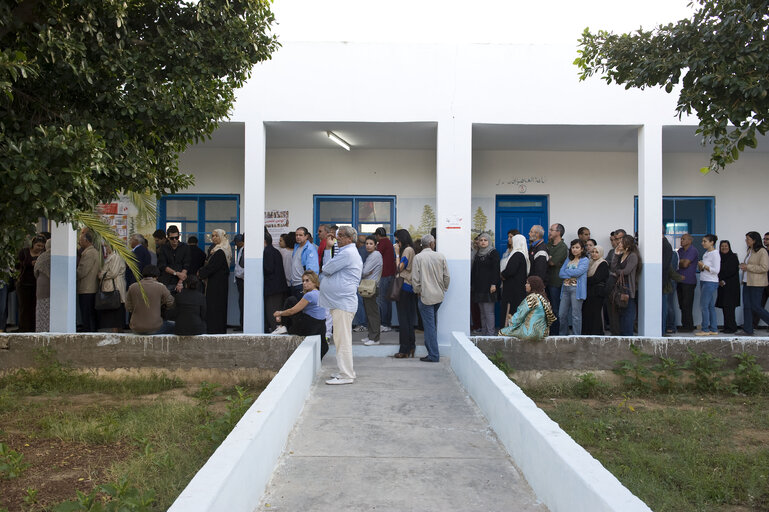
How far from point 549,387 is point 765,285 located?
16.9 ft

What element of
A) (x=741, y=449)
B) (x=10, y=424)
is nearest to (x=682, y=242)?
(x=741, y=449)

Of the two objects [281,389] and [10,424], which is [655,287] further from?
[10,424]

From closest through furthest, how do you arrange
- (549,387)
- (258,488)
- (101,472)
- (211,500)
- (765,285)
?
1. (211,500)
2. (258,488)
3. (101,472)
4. (549,387)
5. (765,285)

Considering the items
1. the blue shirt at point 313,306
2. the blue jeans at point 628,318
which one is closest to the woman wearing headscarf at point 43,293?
the blue shirt at point 313,306

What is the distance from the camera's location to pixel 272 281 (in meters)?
10.3

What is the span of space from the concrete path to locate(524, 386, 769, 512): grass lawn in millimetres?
960

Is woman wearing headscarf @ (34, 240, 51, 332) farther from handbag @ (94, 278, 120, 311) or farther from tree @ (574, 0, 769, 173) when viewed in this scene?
tree @ (574, 0, 769, 173)

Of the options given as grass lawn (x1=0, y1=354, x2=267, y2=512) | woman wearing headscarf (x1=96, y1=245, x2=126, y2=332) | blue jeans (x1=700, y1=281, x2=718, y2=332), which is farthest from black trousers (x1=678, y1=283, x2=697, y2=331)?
woman wearing headscarf (x1=96, y1=245, x2=126, y2=332)

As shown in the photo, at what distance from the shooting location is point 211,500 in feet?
10.6

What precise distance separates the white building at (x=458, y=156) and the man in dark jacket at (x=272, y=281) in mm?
255

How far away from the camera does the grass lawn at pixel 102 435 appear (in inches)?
185

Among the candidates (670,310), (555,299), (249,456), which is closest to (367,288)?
(555,299)

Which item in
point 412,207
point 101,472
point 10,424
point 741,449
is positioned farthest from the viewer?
point 412,207

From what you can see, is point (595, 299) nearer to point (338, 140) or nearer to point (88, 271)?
point (338, 140)
